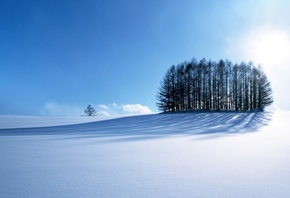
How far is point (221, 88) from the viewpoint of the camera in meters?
25.4

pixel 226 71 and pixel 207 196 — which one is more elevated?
pixel 226 71

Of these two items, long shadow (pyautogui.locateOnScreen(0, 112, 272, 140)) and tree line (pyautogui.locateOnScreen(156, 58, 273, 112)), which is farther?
tree line (pyautogui.locateOnScreen(156, 58, 273, 112))

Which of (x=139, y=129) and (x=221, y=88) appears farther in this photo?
(x=221, y=88)

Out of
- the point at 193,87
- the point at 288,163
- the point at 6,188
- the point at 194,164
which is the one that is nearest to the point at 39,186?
the point at 6,188

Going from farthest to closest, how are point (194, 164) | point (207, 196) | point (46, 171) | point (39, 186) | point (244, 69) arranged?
1. point (244, 69)
2. point (194, 164)
3. point (46, 171)
4. point (39, 186)
5. point (207, 196)

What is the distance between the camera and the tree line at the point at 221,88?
83.3ft

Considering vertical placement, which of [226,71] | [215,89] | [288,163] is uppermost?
[226,71]

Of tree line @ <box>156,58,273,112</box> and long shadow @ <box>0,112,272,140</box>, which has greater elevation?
tree line @ <box>156,58,273,112</box>

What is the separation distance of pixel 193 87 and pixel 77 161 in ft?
85.0

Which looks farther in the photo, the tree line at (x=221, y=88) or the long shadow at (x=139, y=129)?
the tree line at (x=221, y=88)

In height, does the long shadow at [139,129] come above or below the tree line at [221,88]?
below

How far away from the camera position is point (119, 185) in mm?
A: 1408

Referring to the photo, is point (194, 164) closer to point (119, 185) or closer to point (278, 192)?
point (278, 192)

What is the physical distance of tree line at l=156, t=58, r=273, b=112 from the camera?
83.3ft
